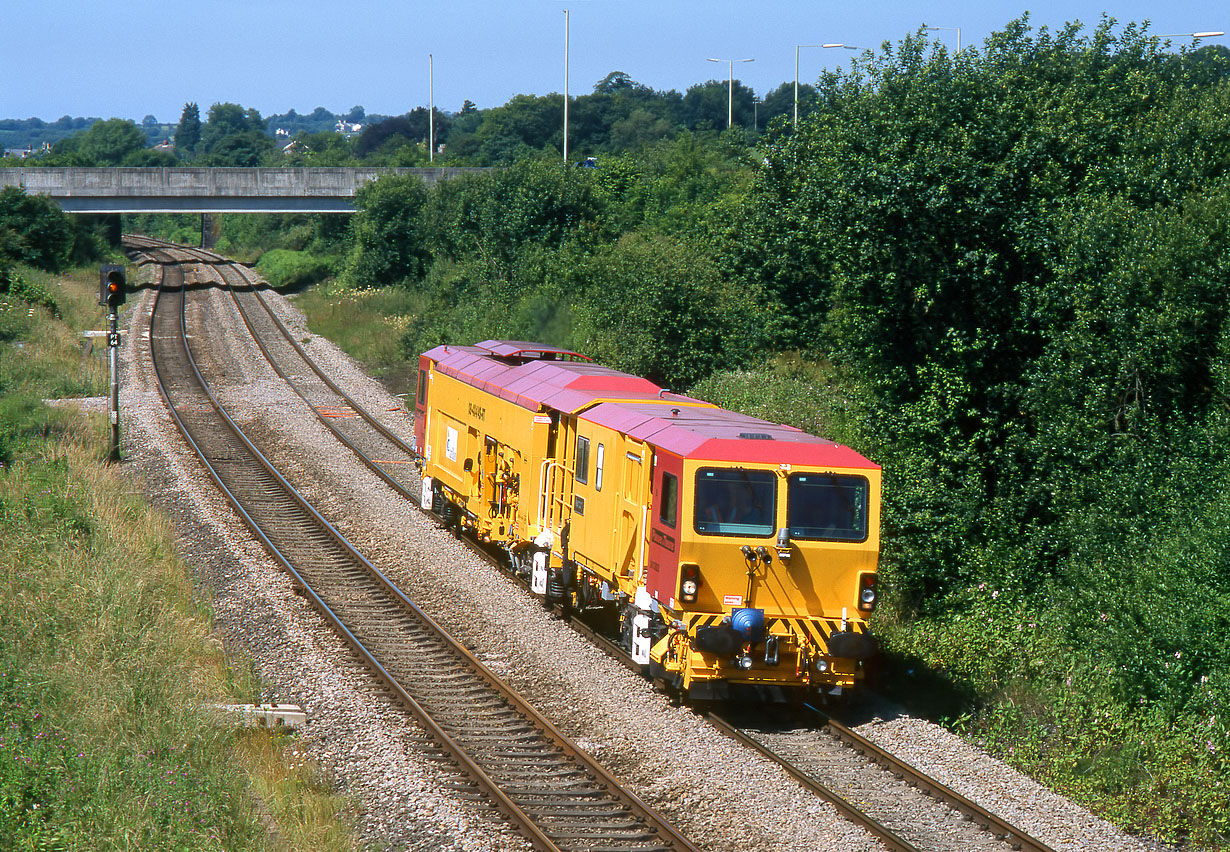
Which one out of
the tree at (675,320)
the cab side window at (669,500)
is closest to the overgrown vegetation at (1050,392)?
the cab side window at (669,500)

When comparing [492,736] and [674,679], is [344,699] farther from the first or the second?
[674,679]

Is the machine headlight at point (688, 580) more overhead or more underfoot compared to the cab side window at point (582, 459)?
more underfoot

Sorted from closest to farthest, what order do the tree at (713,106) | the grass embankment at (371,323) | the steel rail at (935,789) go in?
the steel rail at (935,789) < the grass embankment at (371,323) < the tree at (713,106)

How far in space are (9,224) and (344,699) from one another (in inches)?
1709

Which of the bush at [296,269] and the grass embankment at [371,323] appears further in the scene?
the bush at [296,269]

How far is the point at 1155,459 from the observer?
42.2ft

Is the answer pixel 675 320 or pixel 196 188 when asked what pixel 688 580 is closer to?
pixel 675 320

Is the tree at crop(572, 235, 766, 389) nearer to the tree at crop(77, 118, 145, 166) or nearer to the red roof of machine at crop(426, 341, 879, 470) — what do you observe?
the red roof of machine at crop(426, 341, 879, 470)

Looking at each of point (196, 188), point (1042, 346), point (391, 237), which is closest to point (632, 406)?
point (1042, 346)

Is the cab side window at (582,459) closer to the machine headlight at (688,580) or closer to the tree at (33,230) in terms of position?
the machine headlight at (688,580)

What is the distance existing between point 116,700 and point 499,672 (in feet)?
14.3

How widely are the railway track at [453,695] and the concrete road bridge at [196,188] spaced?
108 feet

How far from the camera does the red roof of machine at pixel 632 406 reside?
1170 cm

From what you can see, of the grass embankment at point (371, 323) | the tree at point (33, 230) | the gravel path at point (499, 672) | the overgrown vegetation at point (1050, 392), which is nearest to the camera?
the gravel path at point (499, 672)
